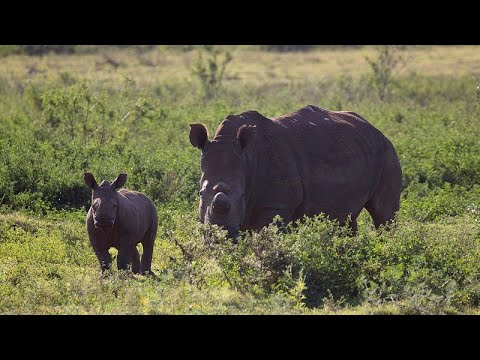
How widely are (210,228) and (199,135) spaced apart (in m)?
1.15

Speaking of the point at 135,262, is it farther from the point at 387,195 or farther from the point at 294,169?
the point at 387,195

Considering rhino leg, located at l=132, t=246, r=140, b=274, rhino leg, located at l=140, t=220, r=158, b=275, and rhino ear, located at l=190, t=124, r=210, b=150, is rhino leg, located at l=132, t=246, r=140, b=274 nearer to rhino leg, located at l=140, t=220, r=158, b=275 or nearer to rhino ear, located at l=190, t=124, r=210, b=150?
rhino leg, located at l=140, t=220, r=158, b=275

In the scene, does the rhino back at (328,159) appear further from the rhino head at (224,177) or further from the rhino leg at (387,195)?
the rhino head at (224,177)

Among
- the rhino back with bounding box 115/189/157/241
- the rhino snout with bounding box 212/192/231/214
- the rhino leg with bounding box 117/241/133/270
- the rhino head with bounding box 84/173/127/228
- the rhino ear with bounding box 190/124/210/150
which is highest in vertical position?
the rhino ear with bounding box 190/124/210/150

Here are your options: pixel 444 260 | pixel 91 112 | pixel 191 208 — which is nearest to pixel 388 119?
pixel 91 112

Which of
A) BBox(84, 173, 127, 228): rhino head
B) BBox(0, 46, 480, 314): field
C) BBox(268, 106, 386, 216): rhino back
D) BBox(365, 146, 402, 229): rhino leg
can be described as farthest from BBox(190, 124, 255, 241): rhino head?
BBox(365, 146, 402, 229): rhino leg

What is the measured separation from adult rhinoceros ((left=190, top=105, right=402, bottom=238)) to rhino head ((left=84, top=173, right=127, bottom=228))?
1271 mm

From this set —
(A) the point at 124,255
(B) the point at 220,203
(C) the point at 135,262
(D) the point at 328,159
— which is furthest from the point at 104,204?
(D) the point at 328,159

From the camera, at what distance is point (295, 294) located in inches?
367

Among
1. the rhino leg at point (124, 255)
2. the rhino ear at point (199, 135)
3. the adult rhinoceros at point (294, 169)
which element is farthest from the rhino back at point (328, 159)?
the rhino leg at point (124, 255)

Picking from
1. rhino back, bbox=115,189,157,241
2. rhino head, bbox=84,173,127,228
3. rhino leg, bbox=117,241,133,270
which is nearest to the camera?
rhino head, bbox=84,173,127,228

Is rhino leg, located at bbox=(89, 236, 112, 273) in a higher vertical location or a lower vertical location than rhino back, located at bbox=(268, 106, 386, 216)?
lower

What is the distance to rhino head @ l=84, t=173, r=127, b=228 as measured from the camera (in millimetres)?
11234

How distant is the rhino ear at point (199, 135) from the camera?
34.8ft
